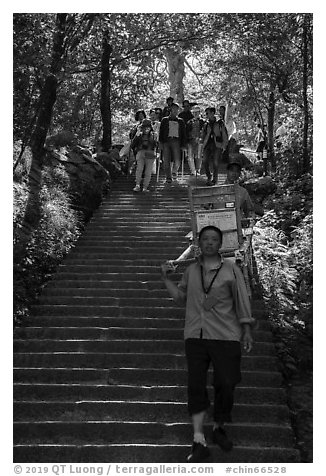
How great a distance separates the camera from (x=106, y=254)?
10.0 metres

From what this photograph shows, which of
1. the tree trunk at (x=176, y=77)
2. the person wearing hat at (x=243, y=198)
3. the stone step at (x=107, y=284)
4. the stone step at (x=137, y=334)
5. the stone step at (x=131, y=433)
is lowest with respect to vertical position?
the stone step at (x=131, y=433)

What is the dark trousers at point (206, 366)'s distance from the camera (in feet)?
17.0

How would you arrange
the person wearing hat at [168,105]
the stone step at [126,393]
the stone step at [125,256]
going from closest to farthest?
1. the stone step at [126,393]
2. the stone step at [125,256]
3. the person wearing hat at [168,105]

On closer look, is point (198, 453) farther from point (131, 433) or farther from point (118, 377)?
point (118, 377)

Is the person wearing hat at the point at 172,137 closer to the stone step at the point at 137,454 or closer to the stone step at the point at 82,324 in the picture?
the stone step at the point at 82,324

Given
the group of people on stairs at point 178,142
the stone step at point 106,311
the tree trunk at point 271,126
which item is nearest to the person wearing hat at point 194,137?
the group of people on stairs at point 178,142

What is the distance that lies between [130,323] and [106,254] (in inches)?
97.1

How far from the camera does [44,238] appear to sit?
9.83m

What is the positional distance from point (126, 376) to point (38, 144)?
6.46 meters

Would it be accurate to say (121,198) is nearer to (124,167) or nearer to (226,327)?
(124,167)

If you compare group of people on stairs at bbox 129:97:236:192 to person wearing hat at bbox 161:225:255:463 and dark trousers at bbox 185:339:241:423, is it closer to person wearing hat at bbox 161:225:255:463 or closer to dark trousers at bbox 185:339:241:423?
person wearing hat at bbox 161:225:255:463

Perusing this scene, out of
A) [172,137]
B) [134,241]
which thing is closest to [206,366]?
[134,241]

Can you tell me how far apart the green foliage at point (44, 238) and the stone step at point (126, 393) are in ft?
5.38

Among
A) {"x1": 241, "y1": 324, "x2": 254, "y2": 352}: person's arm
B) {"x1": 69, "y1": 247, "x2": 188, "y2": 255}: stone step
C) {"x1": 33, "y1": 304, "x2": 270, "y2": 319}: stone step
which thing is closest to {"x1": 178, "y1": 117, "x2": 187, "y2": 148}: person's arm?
{"x1": 69, "y1": 247, "x2": 188, "y2": 255}: stone step
